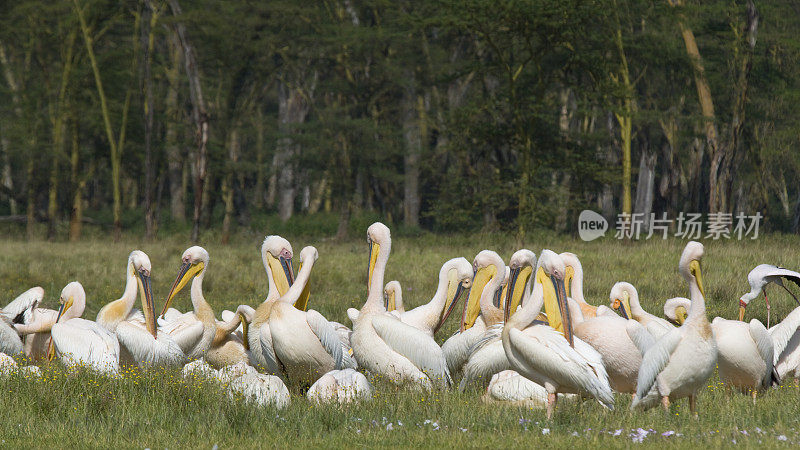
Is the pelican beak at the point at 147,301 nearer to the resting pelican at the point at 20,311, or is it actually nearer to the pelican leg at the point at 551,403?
the resting pelican at the point at 20,311

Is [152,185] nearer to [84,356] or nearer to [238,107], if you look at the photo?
[238,107]

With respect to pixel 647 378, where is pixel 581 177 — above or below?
above

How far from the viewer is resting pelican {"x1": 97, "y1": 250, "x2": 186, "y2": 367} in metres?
8.78

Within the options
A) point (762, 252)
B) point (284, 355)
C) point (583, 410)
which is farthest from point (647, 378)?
point (762, 252)

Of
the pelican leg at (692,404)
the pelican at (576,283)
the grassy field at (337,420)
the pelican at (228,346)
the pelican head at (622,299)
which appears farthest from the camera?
the pelican head at (622,299)

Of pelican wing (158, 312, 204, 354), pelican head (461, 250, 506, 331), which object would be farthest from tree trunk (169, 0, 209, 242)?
pelican head (461, 250, 506, 331)

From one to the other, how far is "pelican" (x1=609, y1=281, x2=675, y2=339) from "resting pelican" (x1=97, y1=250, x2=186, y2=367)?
4473 millimetres

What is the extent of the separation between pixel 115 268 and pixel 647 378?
13849 mm

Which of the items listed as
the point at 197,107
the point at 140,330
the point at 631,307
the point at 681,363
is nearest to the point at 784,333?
the point at 631,307

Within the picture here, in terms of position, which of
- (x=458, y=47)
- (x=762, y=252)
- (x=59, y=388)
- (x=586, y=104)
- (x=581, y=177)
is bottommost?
(x=59, y=388)

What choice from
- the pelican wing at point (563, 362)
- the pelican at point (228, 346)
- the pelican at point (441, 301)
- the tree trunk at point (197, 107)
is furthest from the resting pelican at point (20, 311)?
the tree trunk at point (197, 107)

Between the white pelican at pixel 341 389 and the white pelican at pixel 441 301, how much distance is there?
67.8 inches

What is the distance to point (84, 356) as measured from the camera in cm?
833

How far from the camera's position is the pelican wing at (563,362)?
22.9 ft
